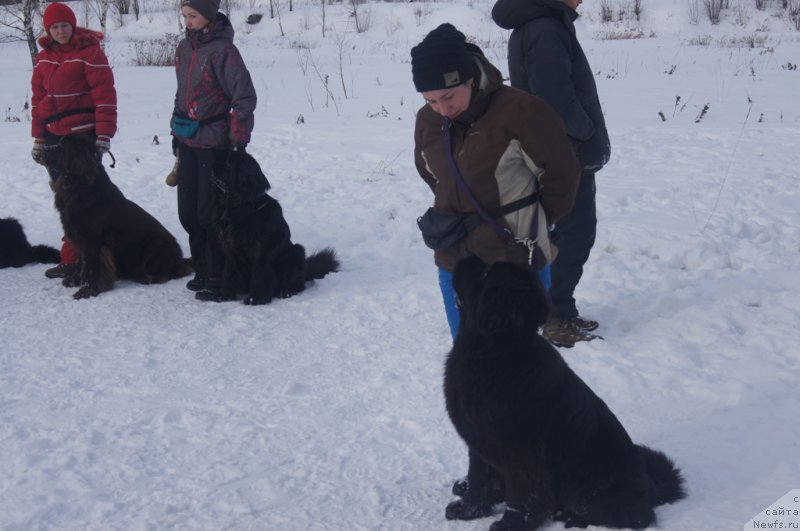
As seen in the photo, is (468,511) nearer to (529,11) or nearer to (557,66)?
(557,66)

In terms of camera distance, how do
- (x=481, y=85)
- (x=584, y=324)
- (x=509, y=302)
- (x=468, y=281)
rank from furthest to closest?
Result: (x=584, y=324)
(x=481, y=85)
(x=468, y=281)
(x=509, y=302)

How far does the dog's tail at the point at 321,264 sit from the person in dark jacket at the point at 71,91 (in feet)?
5.62

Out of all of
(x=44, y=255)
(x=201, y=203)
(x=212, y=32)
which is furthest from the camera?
(x=44, y=255)

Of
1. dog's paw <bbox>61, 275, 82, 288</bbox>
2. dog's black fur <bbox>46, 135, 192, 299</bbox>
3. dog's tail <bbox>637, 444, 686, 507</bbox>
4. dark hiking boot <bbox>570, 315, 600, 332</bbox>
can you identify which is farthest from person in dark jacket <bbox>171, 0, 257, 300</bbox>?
dog's tail <bbox>637, 444, 686, 507</bbox>

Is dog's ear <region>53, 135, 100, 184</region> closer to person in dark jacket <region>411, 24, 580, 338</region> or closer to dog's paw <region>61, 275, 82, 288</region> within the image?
dog's paw <region>61, 275, 82, 288</region>

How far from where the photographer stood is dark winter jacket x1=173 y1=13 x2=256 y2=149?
17.2 feet

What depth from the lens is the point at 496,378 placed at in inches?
105

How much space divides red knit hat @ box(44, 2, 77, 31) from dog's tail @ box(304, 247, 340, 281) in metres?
2.41

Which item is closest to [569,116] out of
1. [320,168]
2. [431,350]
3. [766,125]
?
[431,350]

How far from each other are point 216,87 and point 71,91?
3.74ft

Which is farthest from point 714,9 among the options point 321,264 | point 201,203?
point 201,203

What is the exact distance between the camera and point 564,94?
159 inches

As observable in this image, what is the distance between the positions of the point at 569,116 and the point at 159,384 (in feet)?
8.64

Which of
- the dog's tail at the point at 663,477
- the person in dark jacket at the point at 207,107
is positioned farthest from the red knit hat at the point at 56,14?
the dog's tail at the point at 663,477
